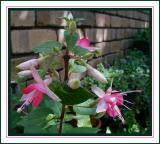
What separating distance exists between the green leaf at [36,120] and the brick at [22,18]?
692 mm

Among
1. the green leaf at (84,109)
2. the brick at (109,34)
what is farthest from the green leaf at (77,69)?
the brick at (109,34)

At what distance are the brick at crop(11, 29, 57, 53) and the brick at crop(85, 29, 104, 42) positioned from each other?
73 cm

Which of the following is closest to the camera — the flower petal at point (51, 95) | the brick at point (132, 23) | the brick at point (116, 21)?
the flower petal at point (51, 95)

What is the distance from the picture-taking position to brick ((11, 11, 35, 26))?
1.64 metres

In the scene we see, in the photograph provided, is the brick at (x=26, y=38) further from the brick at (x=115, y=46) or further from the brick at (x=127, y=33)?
the brick at (x=127, y=33)

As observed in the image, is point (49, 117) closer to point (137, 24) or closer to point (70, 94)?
point (70, 94)

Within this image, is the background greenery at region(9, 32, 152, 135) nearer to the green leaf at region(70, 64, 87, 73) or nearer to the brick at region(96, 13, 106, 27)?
the green leaf at region(70, 64, 87, 73)

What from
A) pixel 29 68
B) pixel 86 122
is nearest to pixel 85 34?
pixel 86 122

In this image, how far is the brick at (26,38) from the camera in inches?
64.6

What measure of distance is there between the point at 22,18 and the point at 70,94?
0.82 metres

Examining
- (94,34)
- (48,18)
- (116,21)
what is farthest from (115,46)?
(48,18)

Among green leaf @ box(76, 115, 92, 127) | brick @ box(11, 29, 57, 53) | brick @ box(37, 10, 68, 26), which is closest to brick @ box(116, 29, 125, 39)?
brick @ box(37, 10, 68, 26)

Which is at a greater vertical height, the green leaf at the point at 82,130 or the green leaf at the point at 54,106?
the green leaf at the point at 54,106

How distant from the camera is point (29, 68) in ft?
3.24
